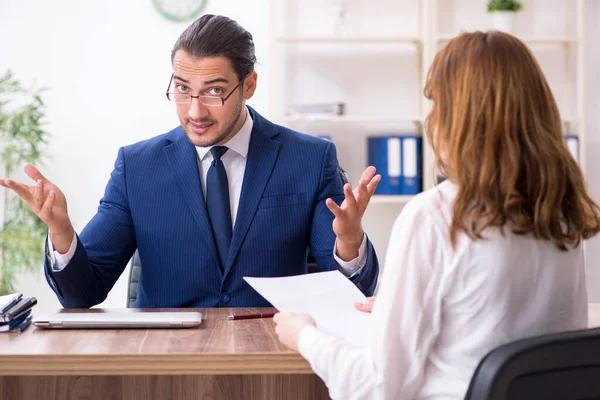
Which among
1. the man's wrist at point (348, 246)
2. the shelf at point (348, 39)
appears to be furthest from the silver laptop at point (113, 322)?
the shelf at point (348, 39)

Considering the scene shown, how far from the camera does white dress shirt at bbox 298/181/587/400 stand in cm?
113

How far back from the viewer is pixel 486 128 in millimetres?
1130

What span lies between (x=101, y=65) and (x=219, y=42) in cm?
224

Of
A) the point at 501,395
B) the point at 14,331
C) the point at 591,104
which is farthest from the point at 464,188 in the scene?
the point at 591,104

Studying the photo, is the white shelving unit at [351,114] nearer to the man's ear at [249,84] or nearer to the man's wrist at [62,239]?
the man's ear at [249,84]

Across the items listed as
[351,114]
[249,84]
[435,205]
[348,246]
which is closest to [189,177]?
[249,84]

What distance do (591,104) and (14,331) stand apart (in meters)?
3.53

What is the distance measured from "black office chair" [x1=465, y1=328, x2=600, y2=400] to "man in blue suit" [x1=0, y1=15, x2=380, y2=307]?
3.04 feet

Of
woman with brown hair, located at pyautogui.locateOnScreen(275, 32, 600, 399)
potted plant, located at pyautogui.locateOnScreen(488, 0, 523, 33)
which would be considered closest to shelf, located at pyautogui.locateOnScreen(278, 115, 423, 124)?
potted plant, located at pyautogui.locateOnScreen(488, 0, 523, 33)

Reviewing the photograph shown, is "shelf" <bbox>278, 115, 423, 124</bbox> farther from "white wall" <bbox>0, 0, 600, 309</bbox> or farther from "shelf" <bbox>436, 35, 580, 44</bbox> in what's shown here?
"shelf" <bbox>436, 35, 580, 44</bbox>

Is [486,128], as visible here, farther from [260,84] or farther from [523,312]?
[260,84]

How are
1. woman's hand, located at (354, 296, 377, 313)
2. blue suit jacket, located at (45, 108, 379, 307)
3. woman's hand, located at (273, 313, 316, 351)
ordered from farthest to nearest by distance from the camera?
blue suit jacket, located at (45, 108, 379, 307) → woman's hand, located at (354, 296, 377, 313) → woman's hand, located at (273, 313, 316, 351)

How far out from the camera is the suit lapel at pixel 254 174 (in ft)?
6.62

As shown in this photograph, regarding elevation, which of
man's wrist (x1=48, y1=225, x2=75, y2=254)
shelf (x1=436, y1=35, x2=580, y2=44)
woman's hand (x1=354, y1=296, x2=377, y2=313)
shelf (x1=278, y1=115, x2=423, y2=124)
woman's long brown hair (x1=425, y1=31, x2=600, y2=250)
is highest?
shelf (x1=436, y1=35, x2=580, y2=44)
